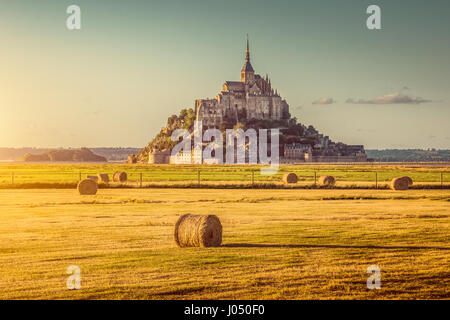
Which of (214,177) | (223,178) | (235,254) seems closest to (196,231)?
(235,254)

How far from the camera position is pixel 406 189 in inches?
1699

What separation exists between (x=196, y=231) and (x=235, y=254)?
4.41 ft

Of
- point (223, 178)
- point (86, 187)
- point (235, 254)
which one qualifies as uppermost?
point (86, 187)

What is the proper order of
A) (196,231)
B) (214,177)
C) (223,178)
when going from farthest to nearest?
1. (214,177)
2. (223,178)
3. (196,231)

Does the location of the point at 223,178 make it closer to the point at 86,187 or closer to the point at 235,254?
the point at 86,187

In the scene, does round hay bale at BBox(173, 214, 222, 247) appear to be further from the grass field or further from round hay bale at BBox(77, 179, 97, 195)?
the grass field

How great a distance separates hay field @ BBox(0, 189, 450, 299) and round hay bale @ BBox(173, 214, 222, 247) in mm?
293

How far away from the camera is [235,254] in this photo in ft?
48.5

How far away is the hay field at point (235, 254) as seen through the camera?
11219 millimetres

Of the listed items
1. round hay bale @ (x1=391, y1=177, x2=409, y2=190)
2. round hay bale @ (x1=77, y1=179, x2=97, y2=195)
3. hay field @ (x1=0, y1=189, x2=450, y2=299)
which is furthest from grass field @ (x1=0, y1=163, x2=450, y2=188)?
hay field @ (x1=0, y1=189, x2=450, y2=299)

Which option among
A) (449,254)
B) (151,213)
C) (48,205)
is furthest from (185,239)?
(48,205)

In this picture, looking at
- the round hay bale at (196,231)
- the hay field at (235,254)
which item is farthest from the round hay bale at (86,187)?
the round hay bale at (196,231)

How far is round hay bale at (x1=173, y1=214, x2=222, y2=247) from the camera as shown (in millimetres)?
15461
